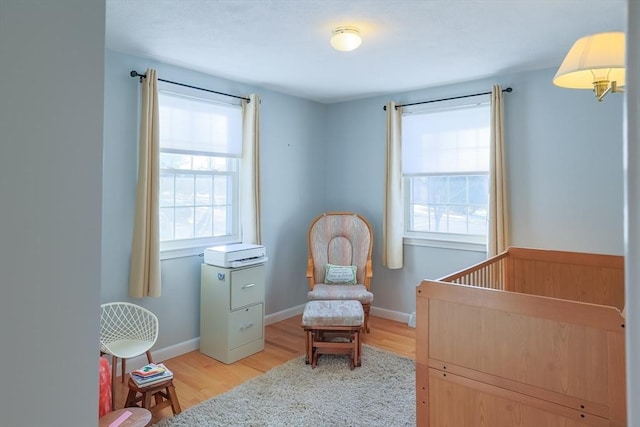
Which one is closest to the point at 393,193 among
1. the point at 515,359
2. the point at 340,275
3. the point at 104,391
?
the point at 340,275

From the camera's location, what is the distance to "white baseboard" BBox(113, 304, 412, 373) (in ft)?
10.0

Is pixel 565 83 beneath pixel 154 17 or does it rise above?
beneath

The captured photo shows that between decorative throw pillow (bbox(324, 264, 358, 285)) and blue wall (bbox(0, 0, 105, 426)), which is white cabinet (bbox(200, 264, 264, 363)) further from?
blue wall (bbox(0, 0, 105, 426))

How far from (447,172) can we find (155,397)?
309 centimetres

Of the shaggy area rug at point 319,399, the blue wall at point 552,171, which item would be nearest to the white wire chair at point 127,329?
the shaggy area rug at point 319,399

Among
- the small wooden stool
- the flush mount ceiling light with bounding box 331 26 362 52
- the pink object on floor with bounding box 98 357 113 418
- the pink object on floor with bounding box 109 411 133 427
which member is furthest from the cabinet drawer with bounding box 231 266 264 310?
the flush mount ceiling light with bounding box 331 26 362 52

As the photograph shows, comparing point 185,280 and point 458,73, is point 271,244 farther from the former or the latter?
point 458,73

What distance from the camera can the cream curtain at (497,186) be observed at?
3383 millimetres

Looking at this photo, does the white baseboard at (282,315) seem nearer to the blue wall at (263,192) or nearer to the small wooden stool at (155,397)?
the blue wall at (263,192)

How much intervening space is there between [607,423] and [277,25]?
2540 mm

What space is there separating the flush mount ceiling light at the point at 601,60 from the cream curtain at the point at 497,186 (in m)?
1.71

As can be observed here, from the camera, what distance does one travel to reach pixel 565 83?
6.06 ft

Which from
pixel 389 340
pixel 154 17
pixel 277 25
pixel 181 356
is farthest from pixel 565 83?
pixel 181 356

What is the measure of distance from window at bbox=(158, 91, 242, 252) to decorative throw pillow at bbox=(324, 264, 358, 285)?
0.99 m
